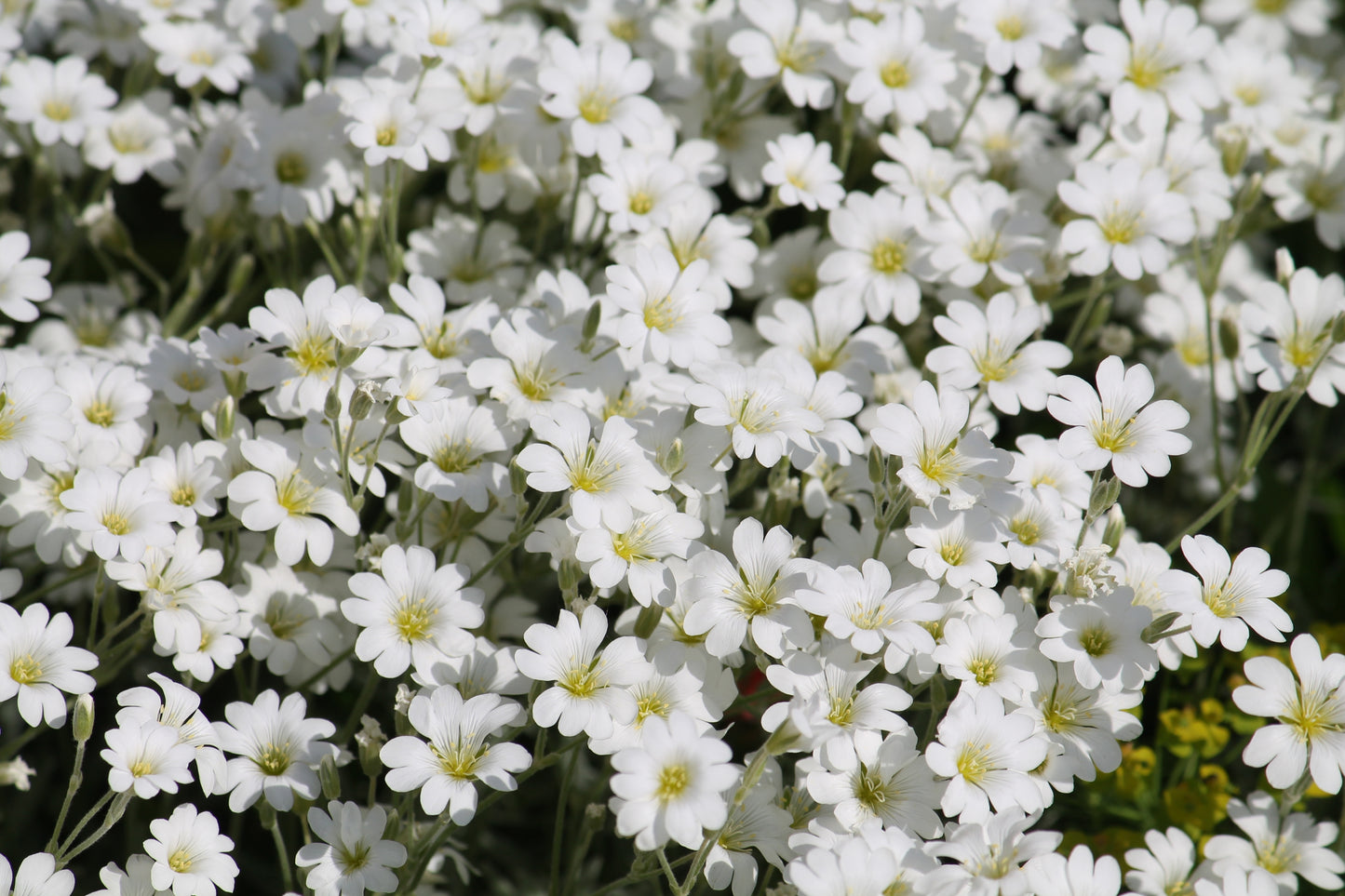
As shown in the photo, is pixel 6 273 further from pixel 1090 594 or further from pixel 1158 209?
pixel 1158 209

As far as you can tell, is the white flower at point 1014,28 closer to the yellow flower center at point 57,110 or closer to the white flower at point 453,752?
the white flower at point 453,752

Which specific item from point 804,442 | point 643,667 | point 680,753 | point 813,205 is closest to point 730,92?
point 813,205

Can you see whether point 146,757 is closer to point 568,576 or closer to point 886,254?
point 568,576

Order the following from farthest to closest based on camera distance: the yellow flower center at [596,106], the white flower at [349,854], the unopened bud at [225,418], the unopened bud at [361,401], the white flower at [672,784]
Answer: the yellow flower center at [596,106] → the unopened bud at [225,418] → the unopened bud at [361,401] → the white flower at [349,854] → the white flower at [672,784]

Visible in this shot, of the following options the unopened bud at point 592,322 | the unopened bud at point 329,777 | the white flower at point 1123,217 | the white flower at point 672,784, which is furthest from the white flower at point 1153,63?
the unopened bud at point 329,777

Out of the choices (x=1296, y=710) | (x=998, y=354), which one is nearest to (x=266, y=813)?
(x=998, y=354)

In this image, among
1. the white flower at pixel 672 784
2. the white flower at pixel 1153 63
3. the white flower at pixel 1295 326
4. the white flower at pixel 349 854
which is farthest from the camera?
the white flower at pixel 1153 63

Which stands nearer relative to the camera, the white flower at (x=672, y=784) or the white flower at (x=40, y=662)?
the white flower at (x=672, y=784)
